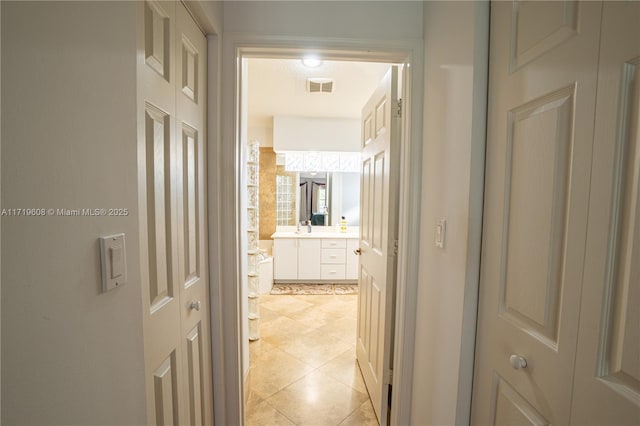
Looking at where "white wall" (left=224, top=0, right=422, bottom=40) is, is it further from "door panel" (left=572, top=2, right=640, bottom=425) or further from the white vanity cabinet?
the white vanity cabinet

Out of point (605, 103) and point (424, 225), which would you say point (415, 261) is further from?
point (605, 103)

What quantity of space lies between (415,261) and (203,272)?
3.37 ft

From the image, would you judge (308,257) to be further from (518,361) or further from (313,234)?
(518,361)

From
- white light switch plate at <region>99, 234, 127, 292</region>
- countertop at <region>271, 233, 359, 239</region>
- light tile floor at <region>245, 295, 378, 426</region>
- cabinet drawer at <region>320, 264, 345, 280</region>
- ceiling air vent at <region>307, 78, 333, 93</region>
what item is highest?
ceiling air vent at <region>307, 78, 333, 93</region>

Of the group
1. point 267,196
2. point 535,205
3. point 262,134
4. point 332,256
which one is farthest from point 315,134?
point 535,205

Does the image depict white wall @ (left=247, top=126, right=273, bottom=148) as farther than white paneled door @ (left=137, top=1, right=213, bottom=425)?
Yes

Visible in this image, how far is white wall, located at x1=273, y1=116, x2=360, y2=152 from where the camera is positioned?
3816mm

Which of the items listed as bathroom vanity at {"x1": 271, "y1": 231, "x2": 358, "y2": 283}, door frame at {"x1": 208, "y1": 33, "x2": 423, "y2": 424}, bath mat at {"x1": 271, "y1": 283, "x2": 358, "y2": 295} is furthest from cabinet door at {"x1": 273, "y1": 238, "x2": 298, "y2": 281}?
door frame at {"x1": 208, "y1": 33, "x2": 423, "y2": 424}

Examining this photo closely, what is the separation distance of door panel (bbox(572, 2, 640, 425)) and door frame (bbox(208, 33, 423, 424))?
2.58 ft

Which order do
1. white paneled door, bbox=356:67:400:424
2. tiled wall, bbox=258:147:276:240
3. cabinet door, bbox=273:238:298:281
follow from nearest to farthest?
white paneled door, bbox=356:67:400:424
cabinet door, bbox=273:238:298:281
tiled wall, bbox=258:147:276:240

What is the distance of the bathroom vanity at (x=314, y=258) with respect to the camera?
416cm

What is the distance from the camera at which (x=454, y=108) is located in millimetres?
1030

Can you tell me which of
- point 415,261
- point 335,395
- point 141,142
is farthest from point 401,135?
point 335,395

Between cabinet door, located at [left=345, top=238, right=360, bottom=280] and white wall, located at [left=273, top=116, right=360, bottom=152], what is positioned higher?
white wall, located at [left=273, top=116, right=360, bottom=152]
